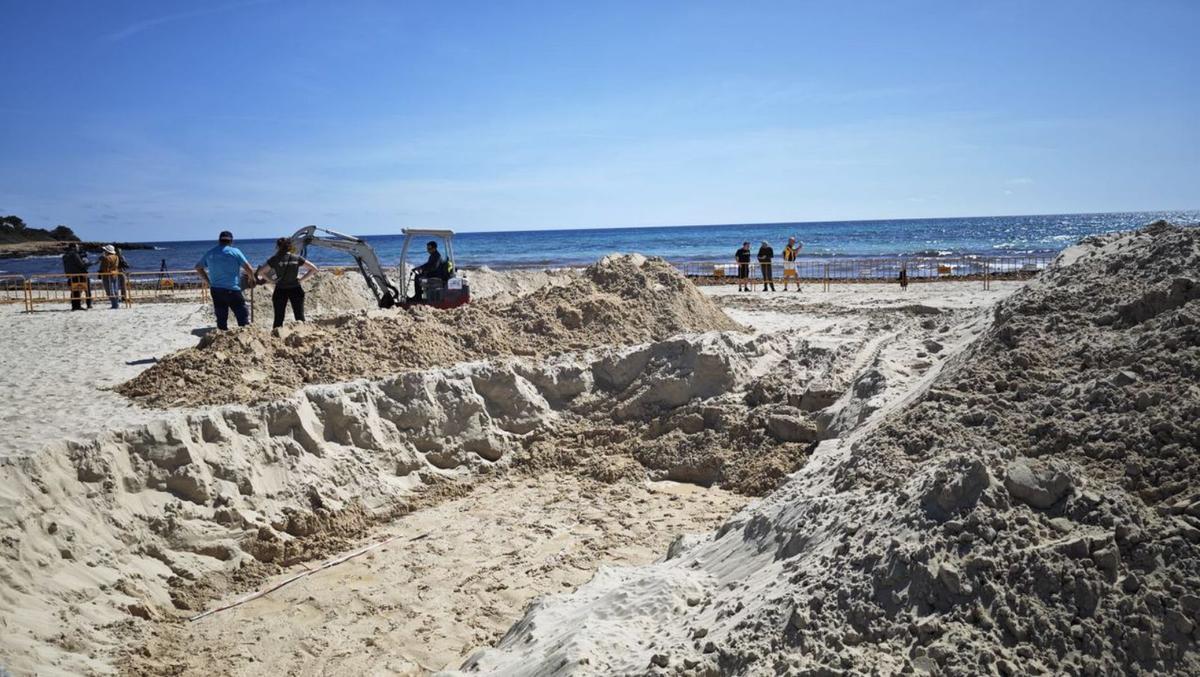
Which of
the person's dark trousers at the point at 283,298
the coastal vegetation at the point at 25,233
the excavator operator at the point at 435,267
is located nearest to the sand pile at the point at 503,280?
the excavator operator at the point at 435,267

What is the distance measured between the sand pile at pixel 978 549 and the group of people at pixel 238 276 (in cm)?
684

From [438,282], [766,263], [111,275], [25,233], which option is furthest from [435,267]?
[25,233]

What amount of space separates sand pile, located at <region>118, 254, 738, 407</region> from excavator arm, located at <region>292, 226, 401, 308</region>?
285 centimetres

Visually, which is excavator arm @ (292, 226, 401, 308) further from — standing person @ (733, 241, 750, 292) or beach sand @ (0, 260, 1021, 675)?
standing person @ (733, 241, 750, 292)

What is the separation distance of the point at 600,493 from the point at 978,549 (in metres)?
4.70

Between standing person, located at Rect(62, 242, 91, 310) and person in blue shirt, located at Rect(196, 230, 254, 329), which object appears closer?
person in blue shirt, located at Rect(196, 230, 254, 329)

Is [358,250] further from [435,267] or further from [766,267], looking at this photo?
[766,267]

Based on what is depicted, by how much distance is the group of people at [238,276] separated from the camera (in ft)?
31.9

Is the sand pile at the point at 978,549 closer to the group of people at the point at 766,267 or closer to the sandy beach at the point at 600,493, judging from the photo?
the sandy beach at the point at 600,493

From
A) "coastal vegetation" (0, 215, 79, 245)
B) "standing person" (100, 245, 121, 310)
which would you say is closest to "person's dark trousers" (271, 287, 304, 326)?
"standing person" (100, 245, 121, 310)

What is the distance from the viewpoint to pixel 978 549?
341 cm

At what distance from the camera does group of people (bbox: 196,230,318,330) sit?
9727 millimetres

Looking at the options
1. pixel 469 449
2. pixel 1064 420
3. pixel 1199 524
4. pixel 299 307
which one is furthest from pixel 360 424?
pixel 1199 524

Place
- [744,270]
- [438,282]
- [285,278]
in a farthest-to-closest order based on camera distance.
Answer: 1. [744,270]
2. [438,282]
3. [285,278]
